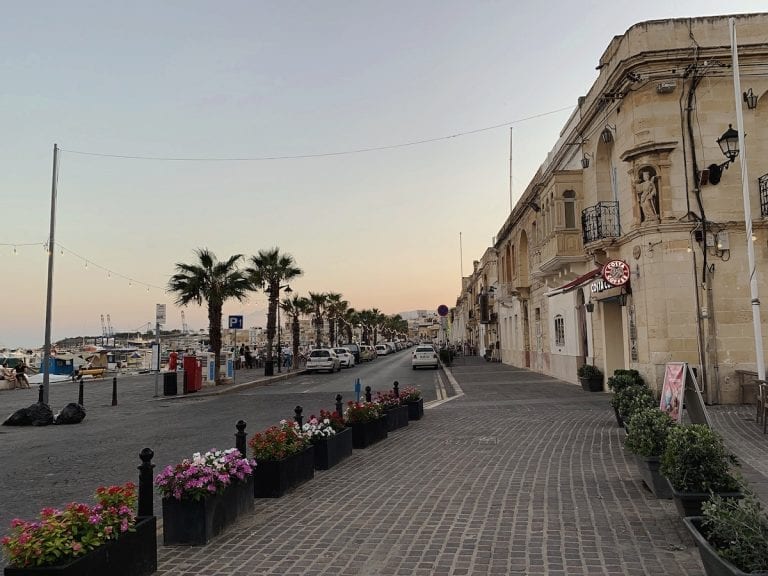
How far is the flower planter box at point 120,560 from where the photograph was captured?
3646 millimetres

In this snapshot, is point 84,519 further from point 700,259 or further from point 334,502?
point 700,259

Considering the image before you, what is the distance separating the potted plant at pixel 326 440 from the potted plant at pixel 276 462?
0.71 meters

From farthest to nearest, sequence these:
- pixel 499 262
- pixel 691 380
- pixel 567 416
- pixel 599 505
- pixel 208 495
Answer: pixel 499 262
pixel 567 416
pixel 691 380
pixel 599 505
pixel 208 495

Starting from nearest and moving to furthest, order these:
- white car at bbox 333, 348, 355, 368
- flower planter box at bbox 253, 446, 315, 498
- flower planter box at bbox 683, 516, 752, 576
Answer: flower planter box at bbox 683, 516, 752, 576 < flower planter box at bbox 253, 446, 315, 498 < white car at bbox 333, 348, 355, 368

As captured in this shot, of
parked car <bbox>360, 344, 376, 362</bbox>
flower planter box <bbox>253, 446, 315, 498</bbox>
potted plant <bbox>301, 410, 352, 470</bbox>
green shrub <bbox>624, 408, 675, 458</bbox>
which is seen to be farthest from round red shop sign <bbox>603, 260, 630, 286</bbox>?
parked car <bbox>360, 344, 376, 362</bbox>

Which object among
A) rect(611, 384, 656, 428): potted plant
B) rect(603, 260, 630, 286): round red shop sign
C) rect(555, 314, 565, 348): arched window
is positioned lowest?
rect(611, 384, 656, 428): potted plant

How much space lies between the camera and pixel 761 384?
1117cm

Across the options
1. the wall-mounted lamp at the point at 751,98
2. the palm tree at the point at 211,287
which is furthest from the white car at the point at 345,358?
the wall-mounted lamp at the point at 751,98

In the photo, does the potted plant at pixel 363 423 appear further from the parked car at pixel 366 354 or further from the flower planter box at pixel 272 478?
the parked car at pixel 366 354

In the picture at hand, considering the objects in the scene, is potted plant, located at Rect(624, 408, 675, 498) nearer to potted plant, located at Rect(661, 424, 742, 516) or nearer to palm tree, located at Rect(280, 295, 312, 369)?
potted plant, located at Rect(661, 424, 742, 516)

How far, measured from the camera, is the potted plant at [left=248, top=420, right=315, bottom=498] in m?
7.02

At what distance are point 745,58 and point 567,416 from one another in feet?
34.0

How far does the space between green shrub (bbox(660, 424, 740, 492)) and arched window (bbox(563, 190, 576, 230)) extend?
645 inches

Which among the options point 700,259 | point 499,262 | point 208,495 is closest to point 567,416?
point 700,259
